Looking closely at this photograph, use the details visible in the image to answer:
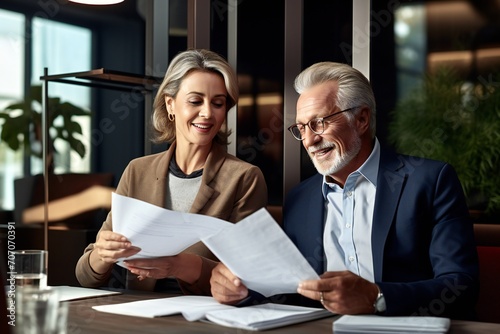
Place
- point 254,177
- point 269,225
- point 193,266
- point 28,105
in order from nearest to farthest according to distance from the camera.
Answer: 1. point 269,225
2. point 193,266
3. point 254,177
4. point 28,105

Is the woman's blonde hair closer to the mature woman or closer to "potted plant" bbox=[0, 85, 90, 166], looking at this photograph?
the mature woman

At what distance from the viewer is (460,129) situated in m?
5.85

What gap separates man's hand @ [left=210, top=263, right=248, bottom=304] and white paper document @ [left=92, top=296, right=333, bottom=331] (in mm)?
24

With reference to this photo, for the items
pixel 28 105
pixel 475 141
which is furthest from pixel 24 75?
pixel 475 141

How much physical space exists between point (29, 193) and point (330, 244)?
5284 millimetres

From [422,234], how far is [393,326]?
62 centimetres

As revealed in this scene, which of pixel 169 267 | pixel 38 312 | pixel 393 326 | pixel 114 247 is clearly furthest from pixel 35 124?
pixel 38 312

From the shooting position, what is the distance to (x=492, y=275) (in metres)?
2.03

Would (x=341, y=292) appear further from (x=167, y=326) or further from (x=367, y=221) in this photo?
(x=367, y=221)

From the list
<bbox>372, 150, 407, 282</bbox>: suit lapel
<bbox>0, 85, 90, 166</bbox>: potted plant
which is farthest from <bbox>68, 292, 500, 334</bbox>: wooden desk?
<bbox>0, 85, 90, 166</bbox>: potted plant

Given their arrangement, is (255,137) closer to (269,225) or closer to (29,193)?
(29,193)

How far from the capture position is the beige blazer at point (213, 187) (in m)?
2.30

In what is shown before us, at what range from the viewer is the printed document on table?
5.04 feet

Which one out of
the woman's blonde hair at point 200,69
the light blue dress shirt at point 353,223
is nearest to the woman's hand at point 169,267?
the light blue dress shirt at point 353,223
